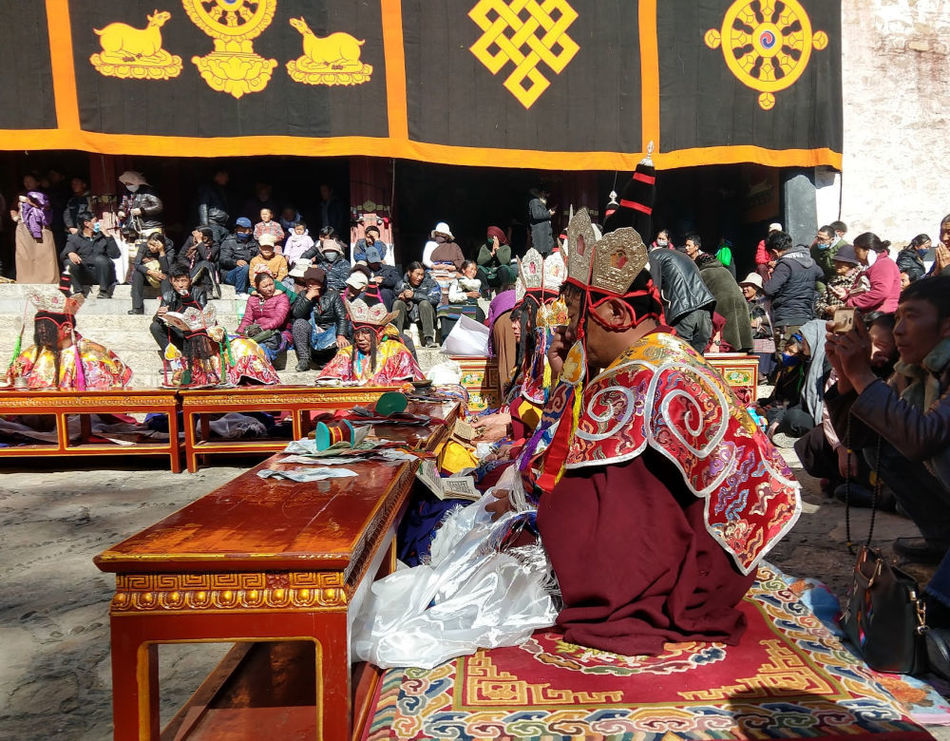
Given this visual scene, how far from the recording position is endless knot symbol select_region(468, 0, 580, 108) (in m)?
10.2

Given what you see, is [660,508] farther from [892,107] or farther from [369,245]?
[892,107]

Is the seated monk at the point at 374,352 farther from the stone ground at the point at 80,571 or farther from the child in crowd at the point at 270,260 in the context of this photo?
the child in crowd at the point at 270,260

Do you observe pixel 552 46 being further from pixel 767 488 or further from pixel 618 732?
pixel 618 732

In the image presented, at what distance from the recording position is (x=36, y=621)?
2971 mm

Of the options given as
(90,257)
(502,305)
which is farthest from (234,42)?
(502,305)

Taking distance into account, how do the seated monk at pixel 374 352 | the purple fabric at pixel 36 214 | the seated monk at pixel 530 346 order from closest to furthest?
the seated monk at pixel 530 346, the seated monk at pixel 374 352, the purple fabric at pixel 36 214

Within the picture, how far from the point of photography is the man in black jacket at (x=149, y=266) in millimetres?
9727

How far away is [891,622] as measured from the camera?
2285mm

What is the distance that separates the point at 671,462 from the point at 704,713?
674 millimetres

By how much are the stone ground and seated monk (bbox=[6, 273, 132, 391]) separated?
2.86 ft

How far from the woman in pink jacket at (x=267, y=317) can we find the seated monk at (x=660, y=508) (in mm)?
7392

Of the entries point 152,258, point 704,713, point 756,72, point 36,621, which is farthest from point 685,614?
point 756,72

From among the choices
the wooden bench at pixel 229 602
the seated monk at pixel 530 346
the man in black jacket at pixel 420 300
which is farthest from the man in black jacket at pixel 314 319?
the wooden bench at pixel 229 602

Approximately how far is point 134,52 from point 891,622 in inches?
442
